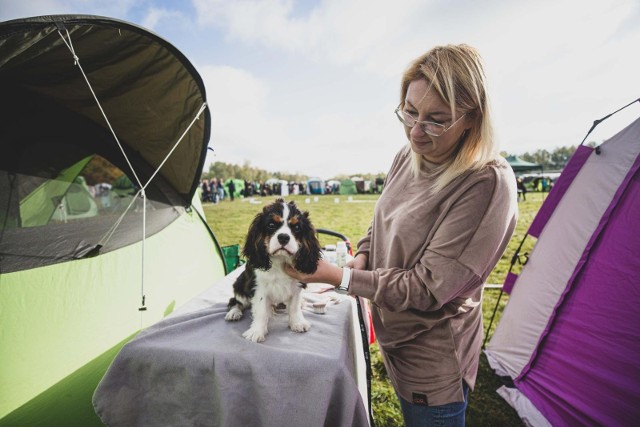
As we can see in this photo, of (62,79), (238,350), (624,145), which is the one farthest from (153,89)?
(624,145)

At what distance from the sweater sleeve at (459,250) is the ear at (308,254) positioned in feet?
1.64

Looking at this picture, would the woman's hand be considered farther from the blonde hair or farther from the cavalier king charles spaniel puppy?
the blonde hair

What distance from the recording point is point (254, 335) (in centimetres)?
143

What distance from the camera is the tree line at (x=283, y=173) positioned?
53.6m

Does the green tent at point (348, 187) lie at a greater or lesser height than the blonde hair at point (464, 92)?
greater

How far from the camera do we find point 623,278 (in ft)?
6.55

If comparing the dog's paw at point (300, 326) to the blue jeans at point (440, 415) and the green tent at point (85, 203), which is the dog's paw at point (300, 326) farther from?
Answer: the green tent at point (85, 203)

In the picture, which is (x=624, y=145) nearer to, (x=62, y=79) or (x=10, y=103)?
(x=62, y=79)

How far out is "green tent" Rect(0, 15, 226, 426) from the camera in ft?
6.13

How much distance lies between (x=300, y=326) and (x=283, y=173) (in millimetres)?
64744

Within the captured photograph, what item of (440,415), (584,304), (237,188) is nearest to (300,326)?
(440,415)

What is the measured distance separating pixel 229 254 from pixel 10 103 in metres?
2.96

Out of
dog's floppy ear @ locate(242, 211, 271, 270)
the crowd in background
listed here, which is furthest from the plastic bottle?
the crowd in background

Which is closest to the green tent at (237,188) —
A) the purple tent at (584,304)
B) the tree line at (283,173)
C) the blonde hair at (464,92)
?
the tree line at (283,173)
